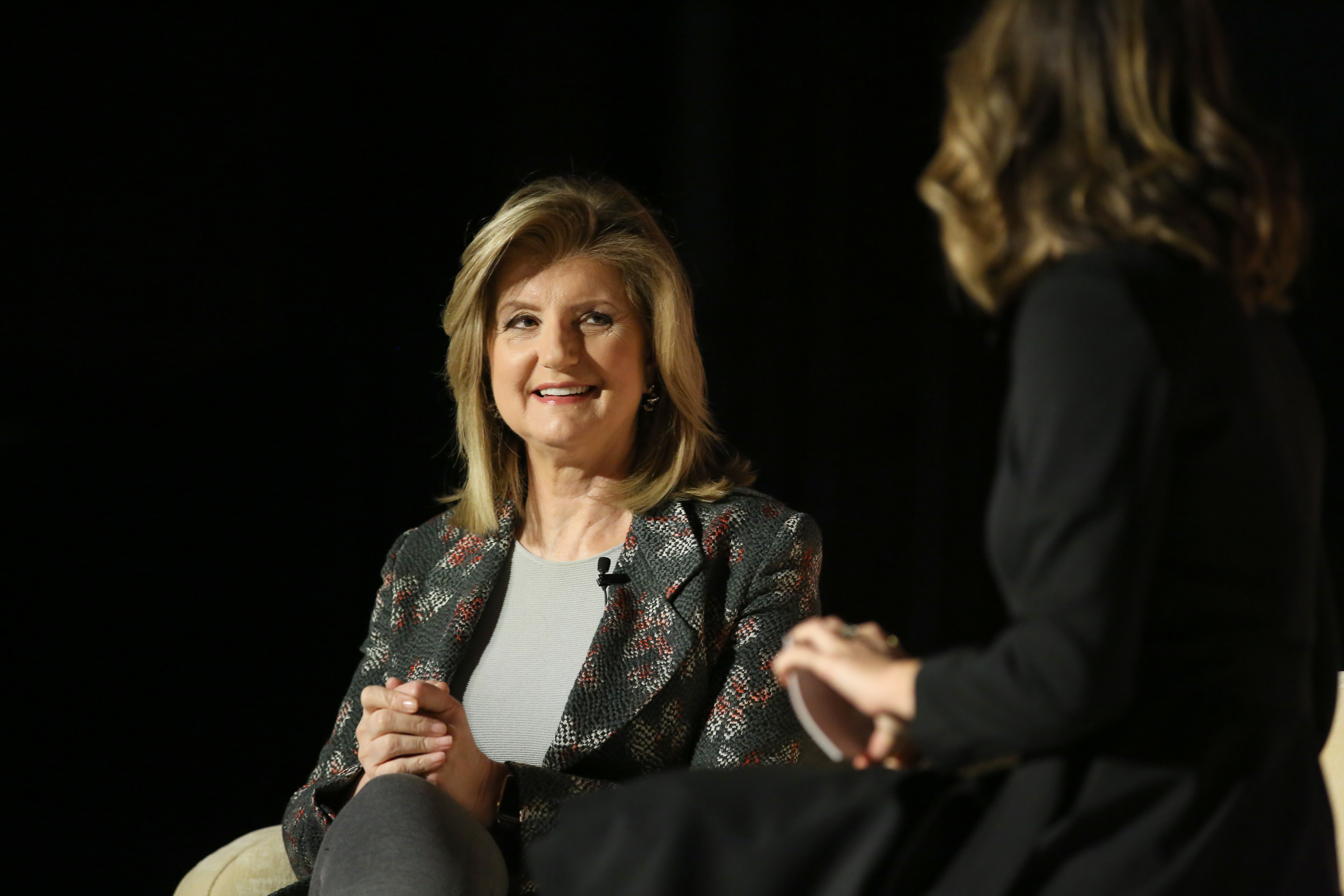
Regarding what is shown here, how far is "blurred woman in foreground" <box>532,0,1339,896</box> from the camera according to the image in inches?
30.6

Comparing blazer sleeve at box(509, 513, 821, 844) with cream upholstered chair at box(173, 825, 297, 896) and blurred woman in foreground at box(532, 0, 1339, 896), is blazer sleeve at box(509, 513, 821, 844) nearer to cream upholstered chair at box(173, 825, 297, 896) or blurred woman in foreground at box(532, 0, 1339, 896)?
cream upholstered chair at box(173, 825, 297, 896)

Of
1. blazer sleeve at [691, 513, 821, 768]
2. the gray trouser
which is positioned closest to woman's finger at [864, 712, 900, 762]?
the gray trouser

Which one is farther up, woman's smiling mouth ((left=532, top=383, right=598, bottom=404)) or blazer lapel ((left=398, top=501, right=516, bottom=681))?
woman's smiling mouth ((left=532, top=383, right=598, bottom=404))

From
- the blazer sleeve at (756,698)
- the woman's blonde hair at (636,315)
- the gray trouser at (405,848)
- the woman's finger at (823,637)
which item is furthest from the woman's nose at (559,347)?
the woman's finger at (823,637)

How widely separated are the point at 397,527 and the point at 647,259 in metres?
1.05

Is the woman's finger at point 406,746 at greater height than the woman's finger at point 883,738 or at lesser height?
lesser

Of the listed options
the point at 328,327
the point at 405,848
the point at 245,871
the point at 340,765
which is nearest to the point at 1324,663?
the point at 405,848

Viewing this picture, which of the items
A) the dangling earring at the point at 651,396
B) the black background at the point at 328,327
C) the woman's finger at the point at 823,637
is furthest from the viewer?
the black background at the point at 328,327

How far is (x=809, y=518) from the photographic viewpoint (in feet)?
5.80

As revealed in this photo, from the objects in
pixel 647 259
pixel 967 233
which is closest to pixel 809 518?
pixel 647 259

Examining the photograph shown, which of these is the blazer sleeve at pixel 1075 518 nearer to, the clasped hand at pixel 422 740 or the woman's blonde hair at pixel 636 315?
the clasped hand at pixel 422 740

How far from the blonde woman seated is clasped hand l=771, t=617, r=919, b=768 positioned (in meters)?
0.67

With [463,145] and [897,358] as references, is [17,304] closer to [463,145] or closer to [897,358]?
[463,145]

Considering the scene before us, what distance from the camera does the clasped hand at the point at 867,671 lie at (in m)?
0.86
